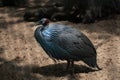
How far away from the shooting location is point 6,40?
25.6 ft

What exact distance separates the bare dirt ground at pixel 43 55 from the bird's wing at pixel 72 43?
330 millimetres

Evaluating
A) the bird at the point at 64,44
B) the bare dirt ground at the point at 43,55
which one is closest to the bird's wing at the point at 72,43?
the bird at the point at 64,44

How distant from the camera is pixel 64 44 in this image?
5.72 metres

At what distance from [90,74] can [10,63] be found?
4.37ft

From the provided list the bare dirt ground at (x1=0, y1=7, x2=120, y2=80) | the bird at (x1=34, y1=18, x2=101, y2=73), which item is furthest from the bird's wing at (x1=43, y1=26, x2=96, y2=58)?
the bare dirt ground at (x1=0, y1=7, x2=120, y2=80)

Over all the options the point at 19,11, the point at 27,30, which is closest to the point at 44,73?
the point at 27,30

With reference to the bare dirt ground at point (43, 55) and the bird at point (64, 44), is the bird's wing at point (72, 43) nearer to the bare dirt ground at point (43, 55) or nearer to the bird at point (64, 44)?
the bird at point (64, 44)

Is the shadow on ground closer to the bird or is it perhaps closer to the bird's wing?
the bird

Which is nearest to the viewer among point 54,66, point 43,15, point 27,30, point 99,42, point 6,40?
point 54,66

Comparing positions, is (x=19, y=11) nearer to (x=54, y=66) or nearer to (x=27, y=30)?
(x=27, y=30)

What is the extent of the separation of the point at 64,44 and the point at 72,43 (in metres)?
0.11

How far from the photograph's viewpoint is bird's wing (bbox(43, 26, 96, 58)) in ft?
18.7

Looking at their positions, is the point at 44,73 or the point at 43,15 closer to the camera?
the point at 44,73

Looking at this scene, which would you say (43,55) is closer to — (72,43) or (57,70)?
(57,70)
